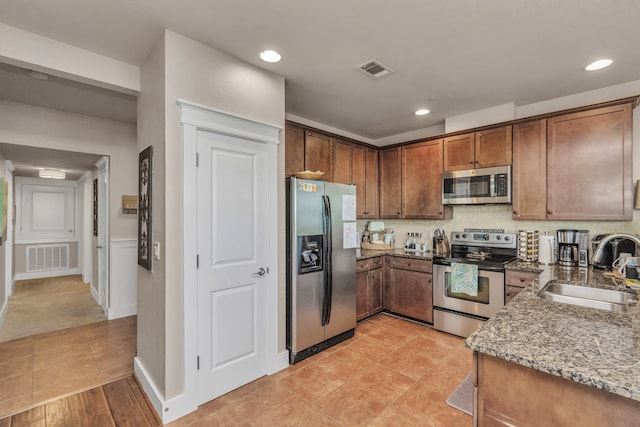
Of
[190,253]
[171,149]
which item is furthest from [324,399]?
[171,149]

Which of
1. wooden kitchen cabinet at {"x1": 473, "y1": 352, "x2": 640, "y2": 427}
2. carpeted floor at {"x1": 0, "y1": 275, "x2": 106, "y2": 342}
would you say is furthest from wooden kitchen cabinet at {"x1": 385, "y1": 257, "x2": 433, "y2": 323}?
carpeted floor at {"x1": 0, "y1": 275, "x2": 106, "y2": 342}

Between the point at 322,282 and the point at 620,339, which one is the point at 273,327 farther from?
the point at 620,339

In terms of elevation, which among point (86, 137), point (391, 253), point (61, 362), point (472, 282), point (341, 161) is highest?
point (86, 137)

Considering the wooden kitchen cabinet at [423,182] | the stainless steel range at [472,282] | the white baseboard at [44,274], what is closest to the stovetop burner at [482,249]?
the stainless steel range at [472,282]

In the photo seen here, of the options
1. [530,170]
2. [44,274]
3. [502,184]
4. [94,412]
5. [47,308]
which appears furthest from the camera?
[44,274]

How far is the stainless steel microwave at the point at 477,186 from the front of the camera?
3.37 meters

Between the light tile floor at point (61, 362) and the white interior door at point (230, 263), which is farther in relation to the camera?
the light tile floor at point (61, 362)

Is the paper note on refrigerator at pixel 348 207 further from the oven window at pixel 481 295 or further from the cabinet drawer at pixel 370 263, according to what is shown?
the oven window at pixel 481 295

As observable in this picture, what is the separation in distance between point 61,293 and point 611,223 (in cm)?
814

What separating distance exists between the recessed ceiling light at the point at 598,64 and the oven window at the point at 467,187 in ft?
4.15

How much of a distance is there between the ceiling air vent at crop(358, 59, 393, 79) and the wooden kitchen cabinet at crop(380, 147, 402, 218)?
5.75 feet

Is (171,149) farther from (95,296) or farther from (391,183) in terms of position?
(95,296)

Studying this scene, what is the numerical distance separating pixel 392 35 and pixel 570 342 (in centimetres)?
209

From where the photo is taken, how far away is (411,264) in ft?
12.7
